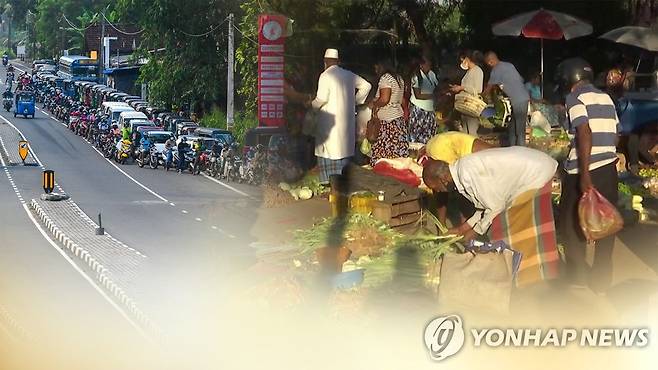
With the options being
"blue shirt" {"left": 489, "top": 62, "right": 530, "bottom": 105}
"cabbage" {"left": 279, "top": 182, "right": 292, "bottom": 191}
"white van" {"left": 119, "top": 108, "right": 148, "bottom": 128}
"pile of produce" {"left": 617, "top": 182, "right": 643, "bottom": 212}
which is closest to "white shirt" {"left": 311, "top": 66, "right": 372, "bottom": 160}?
"cabbage" {"left": 279, "top": 182, "right": 292, "bottom": 191}

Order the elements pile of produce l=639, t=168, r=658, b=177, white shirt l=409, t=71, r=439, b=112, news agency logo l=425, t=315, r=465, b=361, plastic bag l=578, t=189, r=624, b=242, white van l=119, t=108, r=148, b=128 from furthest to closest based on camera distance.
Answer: pile of produce l=639, t=168, r=658, b=177, white shirt l=409, t=71, r=439, b=112, plastic bag l=578, t=189, r=624, b=242, white van l=119, t=108, r=148, b=128, news agency logo l=425, t=315, r=465, b=361

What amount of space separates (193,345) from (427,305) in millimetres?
886

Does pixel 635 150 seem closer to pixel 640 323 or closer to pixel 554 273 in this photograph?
pixel 554 273

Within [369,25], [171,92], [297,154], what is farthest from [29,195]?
[369,25]

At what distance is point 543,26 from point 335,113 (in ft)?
4.59

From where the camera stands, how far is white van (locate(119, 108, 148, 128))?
5154 mm

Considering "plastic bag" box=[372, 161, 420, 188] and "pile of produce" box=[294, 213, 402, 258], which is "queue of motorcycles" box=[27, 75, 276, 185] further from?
"plastic bag" box=[372, 161, 420, 188]

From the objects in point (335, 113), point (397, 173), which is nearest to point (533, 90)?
point (397, 173)

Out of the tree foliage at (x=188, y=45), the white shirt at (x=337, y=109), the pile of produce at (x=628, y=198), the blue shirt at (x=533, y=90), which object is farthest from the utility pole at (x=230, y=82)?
the pile of produce at (x=628, y=198)

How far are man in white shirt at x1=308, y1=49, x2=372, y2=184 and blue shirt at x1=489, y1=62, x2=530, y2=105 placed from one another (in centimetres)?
97

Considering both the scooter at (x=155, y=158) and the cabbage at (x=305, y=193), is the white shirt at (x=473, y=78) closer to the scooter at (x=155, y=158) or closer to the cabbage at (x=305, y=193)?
the cabbage at (x=305, y=193)

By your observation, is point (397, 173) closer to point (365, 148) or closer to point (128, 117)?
point (365, 148)

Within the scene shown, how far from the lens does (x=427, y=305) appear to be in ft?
15.5

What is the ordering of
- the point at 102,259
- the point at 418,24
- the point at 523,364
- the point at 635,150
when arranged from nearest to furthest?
the point at 523,364 < the point at 102,259 < the point at 418,24 < the point at 635,150
